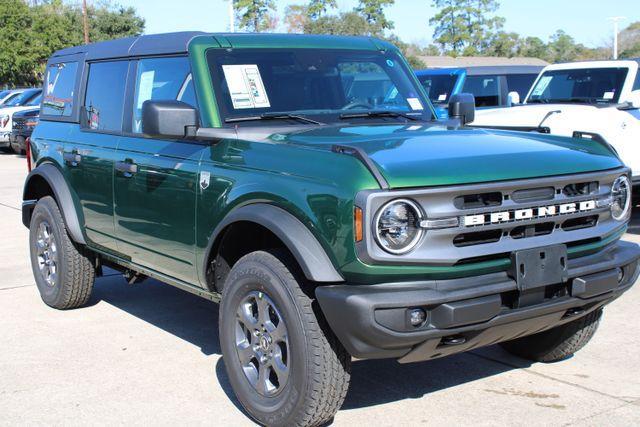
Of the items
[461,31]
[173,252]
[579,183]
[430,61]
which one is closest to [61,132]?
[173,252]

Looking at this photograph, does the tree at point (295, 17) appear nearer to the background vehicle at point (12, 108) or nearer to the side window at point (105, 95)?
the background vehicle at point (12, 108)

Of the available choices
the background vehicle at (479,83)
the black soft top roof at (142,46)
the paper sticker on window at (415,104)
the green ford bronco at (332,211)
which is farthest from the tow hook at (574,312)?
the background vehicle at (479,83)

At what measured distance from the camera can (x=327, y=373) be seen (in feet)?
12.1

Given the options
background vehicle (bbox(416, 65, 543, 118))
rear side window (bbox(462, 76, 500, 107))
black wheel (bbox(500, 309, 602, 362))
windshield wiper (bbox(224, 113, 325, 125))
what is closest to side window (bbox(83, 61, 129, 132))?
windshield wiper (bbox(224, 113, 325, 125))

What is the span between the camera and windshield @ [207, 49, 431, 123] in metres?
4.76

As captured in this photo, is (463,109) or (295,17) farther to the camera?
(295,17)

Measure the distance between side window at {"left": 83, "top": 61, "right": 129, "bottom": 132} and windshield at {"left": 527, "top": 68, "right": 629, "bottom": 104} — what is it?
670 centimetres

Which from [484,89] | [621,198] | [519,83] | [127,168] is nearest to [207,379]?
[127,168]

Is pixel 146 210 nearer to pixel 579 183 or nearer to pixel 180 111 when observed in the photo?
pixel 180 111

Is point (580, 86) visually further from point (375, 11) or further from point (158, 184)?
point (375, 11)

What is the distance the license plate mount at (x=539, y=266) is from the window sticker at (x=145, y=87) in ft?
8.91

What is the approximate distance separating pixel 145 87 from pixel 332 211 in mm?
2279

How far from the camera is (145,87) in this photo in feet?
17.6

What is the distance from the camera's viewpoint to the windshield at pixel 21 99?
75.2ft
